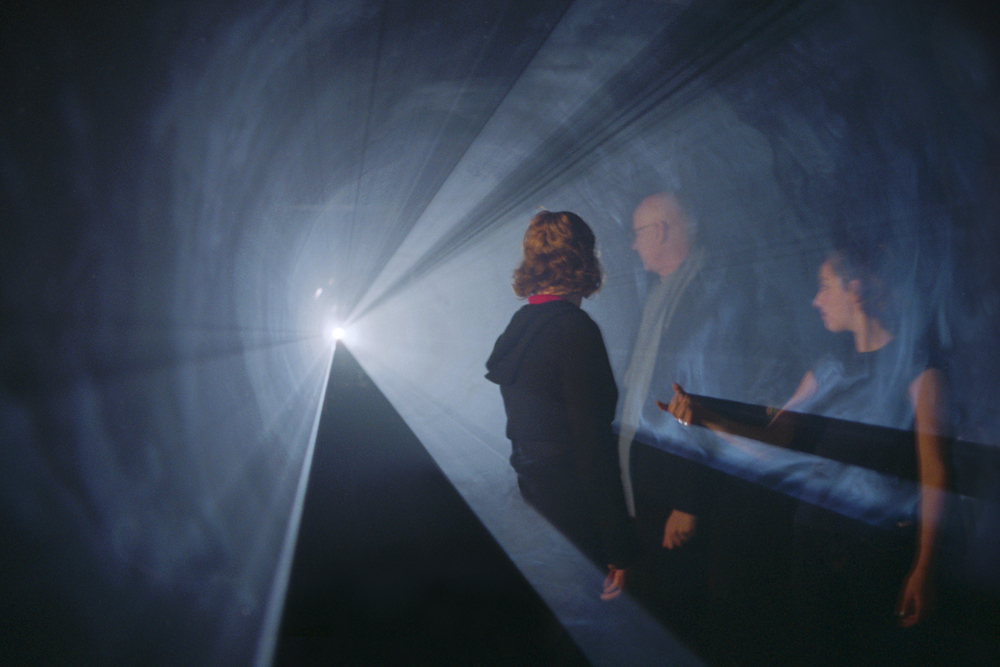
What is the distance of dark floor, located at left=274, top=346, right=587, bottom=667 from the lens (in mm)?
2990

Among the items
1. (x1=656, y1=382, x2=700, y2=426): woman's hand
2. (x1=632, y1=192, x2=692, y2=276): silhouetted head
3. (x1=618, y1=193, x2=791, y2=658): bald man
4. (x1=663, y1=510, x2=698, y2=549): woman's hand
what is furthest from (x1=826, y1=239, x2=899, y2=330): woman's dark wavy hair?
(x1=663, y1=510, x2=698, y2=549): woman's hand

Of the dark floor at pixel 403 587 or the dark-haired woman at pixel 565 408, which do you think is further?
the dark floor at pixel 403 587

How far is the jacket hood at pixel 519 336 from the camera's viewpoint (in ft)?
8.61

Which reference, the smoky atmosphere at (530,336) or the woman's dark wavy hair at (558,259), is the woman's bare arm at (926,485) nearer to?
the smoky atmosphere at (530,336)

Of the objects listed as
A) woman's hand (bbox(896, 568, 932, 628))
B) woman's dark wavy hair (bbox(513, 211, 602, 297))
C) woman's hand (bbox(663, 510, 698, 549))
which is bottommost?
woman's hand (bbox(896, 568, 932, 628))

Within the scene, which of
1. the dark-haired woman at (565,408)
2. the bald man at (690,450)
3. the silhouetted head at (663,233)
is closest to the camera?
the dark-haired woman at (565,408)

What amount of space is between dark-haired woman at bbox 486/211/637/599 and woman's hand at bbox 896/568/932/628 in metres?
1.39

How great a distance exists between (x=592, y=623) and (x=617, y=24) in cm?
413

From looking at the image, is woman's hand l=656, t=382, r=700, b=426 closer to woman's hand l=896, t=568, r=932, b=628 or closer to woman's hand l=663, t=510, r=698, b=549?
woman's hand l=663, t=510, r=698, b=549

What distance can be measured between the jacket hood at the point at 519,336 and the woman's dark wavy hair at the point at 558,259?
226 mm

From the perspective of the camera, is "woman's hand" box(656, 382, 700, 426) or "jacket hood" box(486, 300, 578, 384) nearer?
"jacket hood" box(486, 300, 578, 384)

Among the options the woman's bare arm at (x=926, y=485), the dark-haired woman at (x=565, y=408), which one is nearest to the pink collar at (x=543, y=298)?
the dark-haired woman at (x=565, y=408)

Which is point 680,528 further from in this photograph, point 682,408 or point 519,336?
point 519,336

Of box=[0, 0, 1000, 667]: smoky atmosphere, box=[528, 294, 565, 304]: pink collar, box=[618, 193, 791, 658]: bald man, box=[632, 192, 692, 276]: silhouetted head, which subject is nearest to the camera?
box=[0, 0, 1000, 667]: smoky atmosphere
